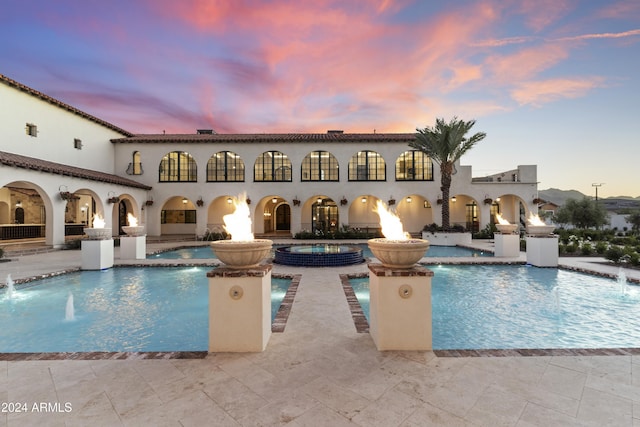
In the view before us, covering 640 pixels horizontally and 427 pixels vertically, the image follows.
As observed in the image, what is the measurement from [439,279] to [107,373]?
9.27 metres

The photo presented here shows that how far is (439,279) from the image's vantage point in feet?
32.2

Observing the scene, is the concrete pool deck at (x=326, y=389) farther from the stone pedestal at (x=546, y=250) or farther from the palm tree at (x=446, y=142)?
the palm tree at (x=446, y=142)

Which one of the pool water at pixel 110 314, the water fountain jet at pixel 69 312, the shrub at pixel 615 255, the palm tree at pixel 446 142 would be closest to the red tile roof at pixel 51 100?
the pool water at pixel 110 314

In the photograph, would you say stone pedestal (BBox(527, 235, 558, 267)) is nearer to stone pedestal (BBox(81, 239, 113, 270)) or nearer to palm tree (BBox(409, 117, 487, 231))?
palm tree (BBox(409, 117, 487, 231))

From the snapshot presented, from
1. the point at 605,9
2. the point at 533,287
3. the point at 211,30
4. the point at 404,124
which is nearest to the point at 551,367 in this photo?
the point at 533,287

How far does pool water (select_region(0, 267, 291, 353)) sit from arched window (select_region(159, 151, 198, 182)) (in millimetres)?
15142

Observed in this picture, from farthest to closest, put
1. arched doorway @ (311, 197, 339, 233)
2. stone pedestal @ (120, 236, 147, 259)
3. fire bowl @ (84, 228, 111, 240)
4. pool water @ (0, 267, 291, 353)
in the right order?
1. arched doorway @ (311, 197, 339, 233)
2. stone pedestal @ (120, 236, 147, 259)
3. fire bowl @ (84, 228, 111, 240)
4. pool water @ (0, 267, 291, 353)

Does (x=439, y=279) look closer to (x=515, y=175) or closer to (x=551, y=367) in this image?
(x=551, y=367)

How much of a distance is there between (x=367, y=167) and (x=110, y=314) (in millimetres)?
20978

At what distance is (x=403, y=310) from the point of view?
406 cm

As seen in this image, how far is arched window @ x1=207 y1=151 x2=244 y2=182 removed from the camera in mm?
24141

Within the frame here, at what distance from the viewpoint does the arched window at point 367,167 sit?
24.3 meters

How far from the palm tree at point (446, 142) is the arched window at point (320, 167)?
23.9 feet

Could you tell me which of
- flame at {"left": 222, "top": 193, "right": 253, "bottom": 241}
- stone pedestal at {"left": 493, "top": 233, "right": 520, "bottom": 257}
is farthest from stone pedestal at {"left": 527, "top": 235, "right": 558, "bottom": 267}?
flame at {"left": 222, "top": 193, "right": 253, "bottom": 241}
